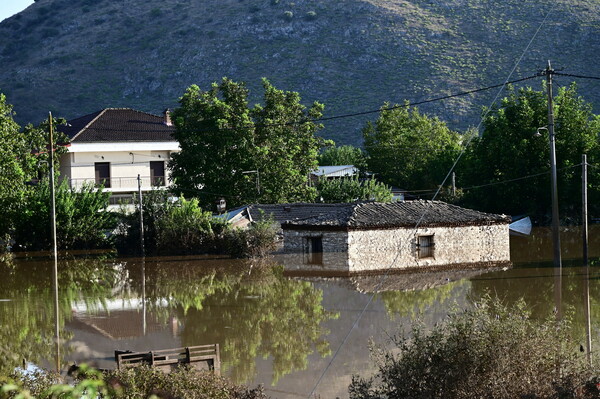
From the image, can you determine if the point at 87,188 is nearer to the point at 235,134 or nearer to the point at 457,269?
the point at 235,134

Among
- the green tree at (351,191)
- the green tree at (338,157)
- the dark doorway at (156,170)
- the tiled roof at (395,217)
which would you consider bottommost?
the tiled roof at (395,217)

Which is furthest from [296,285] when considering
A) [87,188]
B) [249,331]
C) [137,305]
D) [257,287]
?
[87,188]

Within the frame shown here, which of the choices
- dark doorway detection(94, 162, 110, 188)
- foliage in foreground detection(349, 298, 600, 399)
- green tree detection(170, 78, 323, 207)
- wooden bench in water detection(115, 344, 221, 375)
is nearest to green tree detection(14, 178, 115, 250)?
green tree detection(170, 78, 323, 207)

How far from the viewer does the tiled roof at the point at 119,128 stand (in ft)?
181

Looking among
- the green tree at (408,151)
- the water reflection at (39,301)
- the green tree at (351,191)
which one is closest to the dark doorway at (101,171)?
the green tree at (351,191)

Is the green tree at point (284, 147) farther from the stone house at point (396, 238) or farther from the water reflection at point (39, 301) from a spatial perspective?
the water reflection at point (39, 301)

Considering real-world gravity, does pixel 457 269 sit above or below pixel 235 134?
below

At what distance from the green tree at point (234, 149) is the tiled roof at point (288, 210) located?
9.79ft

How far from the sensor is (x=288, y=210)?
43.4 metres

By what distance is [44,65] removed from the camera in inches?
4796

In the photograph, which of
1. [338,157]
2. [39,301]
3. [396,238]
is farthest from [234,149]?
[338,157]

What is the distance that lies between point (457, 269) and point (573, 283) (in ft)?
18.6

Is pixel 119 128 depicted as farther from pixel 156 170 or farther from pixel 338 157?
pixel 338 157

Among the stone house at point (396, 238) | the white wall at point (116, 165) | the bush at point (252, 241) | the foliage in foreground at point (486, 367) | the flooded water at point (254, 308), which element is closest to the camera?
the foliage in foreground at point (486, 367)
